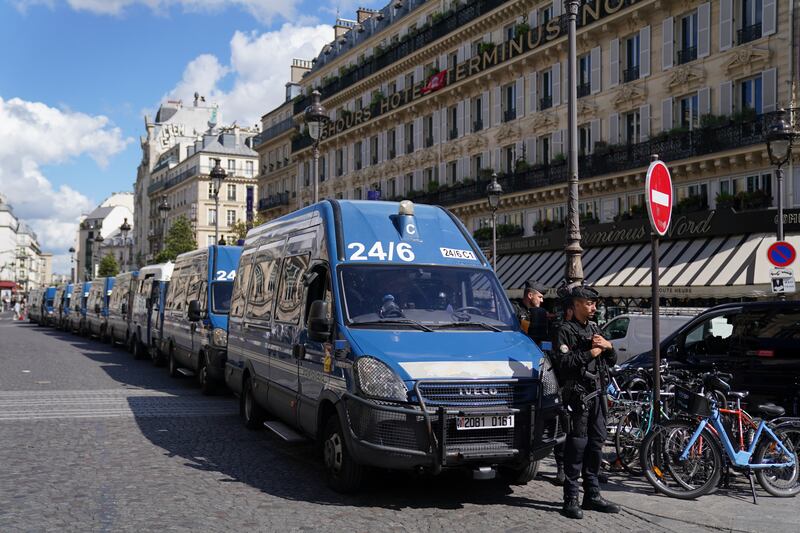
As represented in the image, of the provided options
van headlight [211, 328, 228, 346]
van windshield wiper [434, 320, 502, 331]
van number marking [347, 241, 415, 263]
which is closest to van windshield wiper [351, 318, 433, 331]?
van windshield wiper [434, 320, 502, 331]

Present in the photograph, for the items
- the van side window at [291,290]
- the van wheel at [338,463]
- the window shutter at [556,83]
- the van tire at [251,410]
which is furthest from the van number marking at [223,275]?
the window shutter at [556,83]

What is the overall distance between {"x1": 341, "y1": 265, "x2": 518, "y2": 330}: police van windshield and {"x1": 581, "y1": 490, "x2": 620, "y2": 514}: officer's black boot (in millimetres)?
1659

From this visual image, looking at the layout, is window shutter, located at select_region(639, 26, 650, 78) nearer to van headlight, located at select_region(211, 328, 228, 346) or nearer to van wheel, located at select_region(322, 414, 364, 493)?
van headlight, located at select_region(211, 328, 228, 346)

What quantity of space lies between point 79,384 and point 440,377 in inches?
480

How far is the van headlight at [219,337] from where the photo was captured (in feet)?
48.1

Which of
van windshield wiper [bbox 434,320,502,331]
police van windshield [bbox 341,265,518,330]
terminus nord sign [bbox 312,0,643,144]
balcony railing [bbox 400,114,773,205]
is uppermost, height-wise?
terminus nord sign [bbox 312,0,643,144]

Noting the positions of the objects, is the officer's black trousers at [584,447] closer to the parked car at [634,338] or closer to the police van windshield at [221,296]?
the police van windshield at [221,296]

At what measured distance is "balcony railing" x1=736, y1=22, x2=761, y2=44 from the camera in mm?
25781

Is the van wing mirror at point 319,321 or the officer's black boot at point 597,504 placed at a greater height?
the van wing mirror at point 319,321

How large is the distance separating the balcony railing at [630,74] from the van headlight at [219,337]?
20.8m

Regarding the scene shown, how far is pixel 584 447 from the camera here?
6.94 m

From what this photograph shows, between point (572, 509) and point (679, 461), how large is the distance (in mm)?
1414

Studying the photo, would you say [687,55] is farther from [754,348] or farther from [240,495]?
[240,495]

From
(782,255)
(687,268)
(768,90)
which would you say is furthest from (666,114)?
(782,255)
